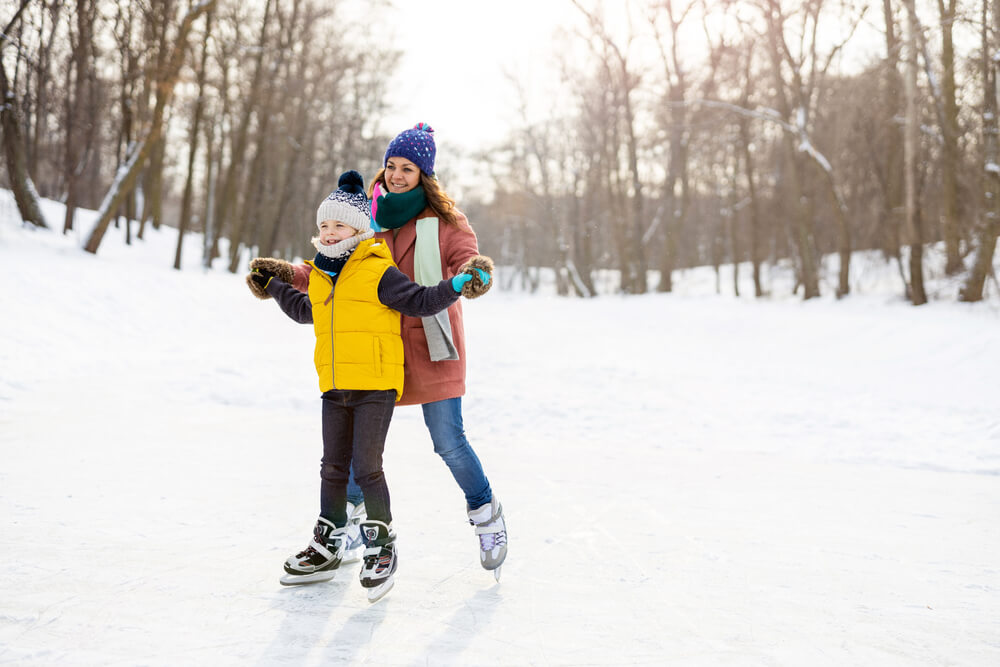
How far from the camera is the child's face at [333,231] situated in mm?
2838

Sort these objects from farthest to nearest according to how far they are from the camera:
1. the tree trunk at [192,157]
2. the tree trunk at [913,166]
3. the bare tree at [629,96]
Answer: the bare tree at [629,96] → the tree trunk at [192,157] → the tree trunk at [913,166]

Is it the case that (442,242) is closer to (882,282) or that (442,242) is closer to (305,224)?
(882,282)

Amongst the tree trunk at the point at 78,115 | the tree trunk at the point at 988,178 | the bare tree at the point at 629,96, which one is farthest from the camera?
the bare tree at the point at 629,96

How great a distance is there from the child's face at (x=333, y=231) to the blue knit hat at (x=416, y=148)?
351mm

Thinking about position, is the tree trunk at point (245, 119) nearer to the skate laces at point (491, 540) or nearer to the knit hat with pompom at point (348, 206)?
the knit hat with pompom at point (348, 206)

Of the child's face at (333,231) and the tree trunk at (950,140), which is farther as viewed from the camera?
the tree trunk at (950,140)

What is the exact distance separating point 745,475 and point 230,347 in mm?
7861

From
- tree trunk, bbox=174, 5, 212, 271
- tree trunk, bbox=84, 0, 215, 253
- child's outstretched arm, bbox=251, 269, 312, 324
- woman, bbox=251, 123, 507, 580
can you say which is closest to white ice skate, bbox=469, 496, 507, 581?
woman, bbox=251, 123, 507, 580

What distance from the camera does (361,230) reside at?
114 inches

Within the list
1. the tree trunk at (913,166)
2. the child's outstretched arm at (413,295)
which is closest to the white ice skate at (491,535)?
the child's outstretched arm at (413,295)

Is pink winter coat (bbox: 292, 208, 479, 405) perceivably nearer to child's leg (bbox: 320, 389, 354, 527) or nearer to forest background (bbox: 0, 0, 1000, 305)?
child's leg (bbox: 320, 389, 354, 527)

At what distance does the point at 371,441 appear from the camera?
2807 millimetres

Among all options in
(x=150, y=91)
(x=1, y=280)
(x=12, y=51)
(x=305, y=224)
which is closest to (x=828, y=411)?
(x=1, y=280)

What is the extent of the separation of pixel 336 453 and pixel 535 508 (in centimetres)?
164
